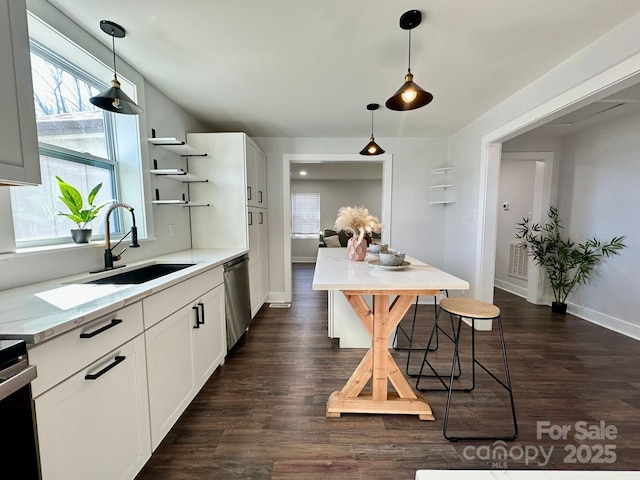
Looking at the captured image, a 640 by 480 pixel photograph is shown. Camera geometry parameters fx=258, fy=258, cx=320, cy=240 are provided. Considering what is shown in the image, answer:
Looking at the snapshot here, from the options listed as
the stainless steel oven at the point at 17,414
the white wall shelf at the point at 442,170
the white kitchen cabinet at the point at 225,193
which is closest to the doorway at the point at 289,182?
the white wall shelf at the point at 442,170

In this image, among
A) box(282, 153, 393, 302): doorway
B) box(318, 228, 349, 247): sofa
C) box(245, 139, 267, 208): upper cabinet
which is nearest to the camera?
box(245, 139, 267, 208): upper cabinet

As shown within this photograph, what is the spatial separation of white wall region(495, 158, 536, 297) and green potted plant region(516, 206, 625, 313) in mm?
524

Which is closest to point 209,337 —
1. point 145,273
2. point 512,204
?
point 145,273

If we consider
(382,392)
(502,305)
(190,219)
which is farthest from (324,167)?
(382,392)

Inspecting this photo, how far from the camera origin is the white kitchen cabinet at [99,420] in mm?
811

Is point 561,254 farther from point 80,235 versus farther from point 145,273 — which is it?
point 80,235

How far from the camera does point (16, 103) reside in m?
0.95

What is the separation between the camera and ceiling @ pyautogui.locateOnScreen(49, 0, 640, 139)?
1466 millimetres

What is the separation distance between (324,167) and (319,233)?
92.4 inches

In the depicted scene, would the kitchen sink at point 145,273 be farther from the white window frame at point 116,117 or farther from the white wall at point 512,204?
the white wall at point 512,204

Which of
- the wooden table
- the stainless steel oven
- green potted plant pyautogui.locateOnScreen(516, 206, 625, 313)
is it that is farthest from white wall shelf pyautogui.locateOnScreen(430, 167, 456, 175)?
the stainless steel oven

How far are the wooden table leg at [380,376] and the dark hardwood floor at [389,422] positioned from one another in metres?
0.06

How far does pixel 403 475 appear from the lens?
129cm

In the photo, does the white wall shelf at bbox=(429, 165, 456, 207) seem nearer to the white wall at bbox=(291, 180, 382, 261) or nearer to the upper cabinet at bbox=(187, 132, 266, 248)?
the upper cabinet at bbox=(187, 132, 266, 248)
